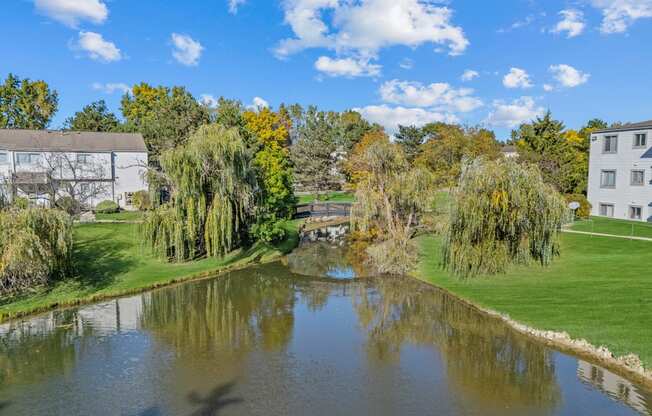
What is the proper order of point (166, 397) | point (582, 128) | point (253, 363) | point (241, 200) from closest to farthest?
point (166, 397)
point (253, 363)
point (241, 200)
point (582, 128)

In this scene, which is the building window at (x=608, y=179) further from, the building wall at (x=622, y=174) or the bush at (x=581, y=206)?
the bush at (x=581, y=206)

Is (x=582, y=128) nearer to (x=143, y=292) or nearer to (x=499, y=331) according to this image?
(x=499, y=331)

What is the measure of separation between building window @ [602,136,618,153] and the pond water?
2381 centimetres

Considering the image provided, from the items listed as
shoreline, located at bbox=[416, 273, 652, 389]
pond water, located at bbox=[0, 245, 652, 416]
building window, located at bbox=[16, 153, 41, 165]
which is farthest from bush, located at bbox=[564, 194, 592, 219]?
building window, located at bbox=[16, 153, 41, 165]

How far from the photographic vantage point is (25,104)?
6222 centimetres

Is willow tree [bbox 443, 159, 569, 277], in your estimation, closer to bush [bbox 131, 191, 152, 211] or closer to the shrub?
the shrub

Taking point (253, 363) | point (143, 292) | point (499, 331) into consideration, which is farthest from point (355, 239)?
point (253, 363)

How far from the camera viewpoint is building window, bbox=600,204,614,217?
3584 centimetres

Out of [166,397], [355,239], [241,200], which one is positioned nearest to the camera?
[166,397]

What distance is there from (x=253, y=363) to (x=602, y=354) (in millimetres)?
11196

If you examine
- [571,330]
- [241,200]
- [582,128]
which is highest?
[582,128]

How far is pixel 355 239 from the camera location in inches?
1500

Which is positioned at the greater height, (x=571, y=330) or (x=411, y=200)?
(x=411, y=200)

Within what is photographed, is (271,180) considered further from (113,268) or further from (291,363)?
(291,363)
